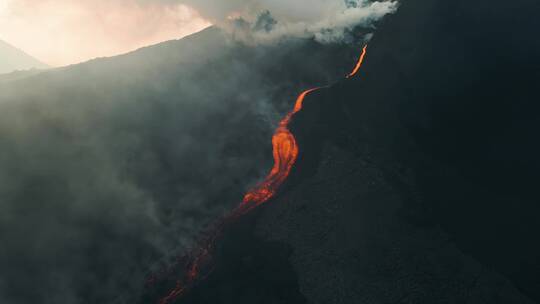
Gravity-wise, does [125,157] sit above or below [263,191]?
above

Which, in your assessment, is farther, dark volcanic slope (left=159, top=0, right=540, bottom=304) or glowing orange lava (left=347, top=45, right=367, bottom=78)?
glowing orange lava (left=347, top=45, right=367, bottom=78)

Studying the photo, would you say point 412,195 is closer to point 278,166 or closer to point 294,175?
point 294,175

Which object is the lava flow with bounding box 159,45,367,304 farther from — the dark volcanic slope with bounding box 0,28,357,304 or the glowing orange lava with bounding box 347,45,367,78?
the glowing orange lava with bounding box 347,45,367,78

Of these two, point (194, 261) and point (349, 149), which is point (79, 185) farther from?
point (349, 149)

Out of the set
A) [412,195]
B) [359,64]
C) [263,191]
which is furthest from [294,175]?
[359,64]

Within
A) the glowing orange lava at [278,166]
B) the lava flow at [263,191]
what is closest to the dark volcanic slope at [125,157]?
the glowing orange lava at [278,166]

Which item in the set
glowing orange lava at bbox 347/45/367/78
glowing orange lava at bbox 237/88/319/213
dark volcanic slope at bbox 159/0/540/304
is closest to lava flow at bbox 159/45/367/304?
glowing orange lava at bbox 237/88/319/213
